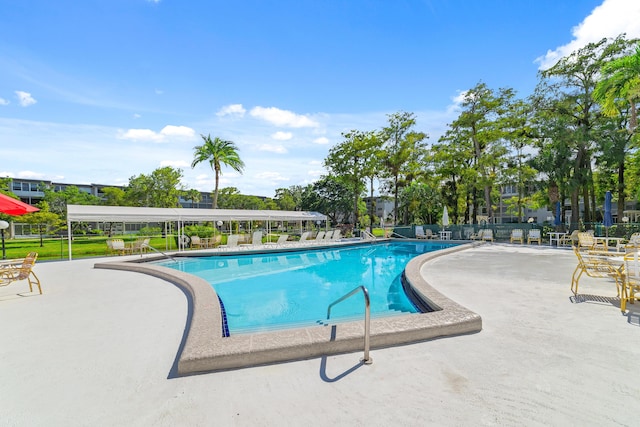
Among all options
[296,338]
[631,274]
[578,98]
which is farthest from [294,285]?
[578,98]

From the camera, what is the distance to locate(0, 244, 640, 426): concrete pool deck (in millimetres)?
2154

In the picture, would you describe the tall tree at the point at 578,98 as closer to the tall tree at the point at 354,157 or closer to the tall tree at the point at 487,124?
the tall tree at the point at 487,124

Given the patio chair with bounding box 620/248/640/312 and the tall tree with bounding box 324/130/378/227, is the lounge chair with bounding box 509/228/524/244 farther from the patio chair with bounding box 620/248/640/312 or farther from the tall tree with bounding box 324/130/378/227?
the patio chair with bounding box 620/248/640/312

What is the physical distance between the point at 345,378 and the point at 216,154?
25.9 metres

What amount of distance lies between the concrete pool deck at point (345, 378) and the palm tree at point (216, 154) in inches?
896

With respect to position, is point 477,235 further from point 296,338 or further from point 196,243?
point 296,338

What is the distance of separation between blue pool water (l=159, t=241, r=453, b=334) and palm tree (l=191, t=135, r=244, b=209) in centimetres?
1417

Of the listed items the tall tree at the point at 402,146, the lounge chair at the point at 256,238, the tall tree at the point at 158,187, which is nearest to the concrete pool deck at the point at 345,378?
the lounge chair at the point at 256,238

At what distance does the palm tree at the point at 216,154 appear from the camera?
84.8 ft

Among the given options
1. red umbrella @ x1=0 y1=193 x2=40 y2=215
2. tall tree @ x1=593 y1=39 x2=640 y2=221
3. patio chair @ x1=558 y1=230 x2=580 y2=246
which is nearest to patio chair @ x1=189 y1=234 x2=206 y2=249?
red umbrella @ x1=0 y1=193 x2=40 y2=215

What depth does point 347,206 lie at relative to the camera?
1588 inches

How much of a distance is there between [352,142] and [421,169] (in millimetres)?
6449

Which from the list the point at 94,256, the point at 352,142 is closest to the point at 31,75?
the point at 94,256

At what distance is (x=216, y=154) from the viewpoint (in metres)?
26.0
